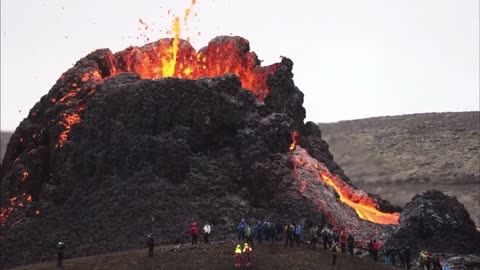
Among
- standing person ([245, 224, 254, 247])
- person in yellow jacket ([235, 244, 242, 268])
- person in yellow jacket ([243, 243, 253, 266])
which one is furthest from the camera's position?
standing person ([245, 224, 254, 247])

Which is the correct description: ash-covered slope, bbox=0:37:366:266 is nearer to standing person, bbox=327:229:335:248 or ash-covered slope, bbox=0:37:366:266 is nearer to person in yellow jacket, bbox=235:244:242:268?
standing person, bbox=327:229:335:248

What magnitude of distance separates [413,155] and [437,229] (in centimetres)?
8543

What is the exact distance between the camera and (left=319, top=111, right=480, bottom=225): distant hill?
4503 inches

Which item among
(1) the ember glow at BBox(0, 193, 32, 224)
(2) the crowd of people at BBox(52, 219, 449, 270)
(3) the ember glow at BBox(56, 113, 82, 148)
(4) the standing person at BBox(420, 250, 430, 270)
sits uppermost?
(3) the ember glow at BBox(56, 113, 82, 148)

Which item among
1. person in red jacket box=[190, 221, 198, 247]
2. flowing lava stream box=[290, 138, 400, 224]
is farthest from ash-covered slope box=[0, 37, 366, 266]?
person in red jacket box=[190, 221, 198, 247]

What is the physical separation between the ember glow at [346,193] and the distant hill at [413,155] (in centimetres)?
3458

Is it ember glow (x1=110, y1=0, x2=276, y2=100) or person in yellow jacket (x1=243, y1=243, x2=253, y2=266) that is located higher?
ember glow (x1=110, y1=0, x2=276, y2=100)

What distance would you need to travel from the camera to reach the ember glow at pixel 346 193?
6644 cm

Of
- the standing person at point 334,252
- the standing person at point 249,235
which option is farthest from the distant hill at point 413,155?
the standing person at point 249,235

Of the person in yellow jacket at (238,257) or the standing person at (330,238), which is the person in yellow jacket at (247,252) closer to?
the person in yellow jacket at (238,257)

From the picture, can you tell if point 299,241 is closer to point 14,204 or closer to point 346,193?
point 346,193

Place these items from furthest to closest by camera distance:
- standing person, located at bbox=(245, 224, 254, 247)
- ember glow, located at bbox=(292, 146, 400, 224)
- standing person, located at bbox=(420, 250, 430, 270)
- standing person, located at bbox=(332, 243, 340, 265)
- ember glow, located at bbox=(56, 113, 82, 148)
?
ember glow, located at bbox=(56, 113, 82, 148), ember glow, located at bbox=(292, 146, 400, 224), standing person, located at bbox=(245, 224, 254, 247), standing person, located at bbox=(420, 250, 430, 270), standing person, located at bbox=(332, 243, 340, 265)

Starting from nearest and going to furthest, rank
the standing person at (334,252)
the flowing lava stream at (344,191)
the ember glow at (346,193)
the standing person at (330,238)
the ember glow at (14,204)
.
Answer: the standing person at (334,252) < the standing person at (330,238) < the ember glow at (14,204) < the flowing lava stream at (344,191) < the ember glow at (346,193)

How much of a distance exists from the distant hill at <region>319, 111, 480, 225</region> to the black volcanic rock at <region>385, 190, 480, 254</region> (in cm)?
4542
